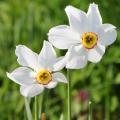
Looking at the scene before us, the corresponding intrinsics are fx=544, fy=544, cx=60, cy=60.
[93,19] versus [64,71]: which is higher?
[93,19]

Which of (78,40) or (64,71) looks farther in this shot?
(64,71)

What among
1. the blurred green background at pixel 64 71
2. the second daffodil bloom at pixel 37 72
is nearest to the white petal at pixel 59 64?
the second daffodil bloom at pixel 37 72

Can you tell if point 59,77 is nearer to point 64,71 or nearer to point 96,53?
point 96,53

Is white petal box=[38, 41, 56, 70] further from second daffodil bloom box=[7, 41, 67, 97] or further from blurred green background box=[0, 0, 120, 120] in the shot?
blurred green background box=[0, 0, 120, 120]

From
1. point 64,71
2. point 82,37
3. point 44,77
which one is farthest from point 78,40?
point 64,71

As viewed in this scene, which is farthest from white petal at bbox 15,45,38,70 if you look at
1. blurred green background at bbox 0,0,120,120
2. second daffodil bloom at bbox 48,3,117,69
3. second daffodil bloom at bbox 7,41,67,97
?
blurred green background at bbox 0,0,120,120

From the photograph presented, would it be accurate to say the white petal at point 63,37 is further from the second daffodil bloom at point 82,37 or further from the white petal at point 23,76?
the white petal at point 23,76

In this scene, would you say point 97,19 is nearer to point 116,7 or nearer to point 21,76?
point 21,76
